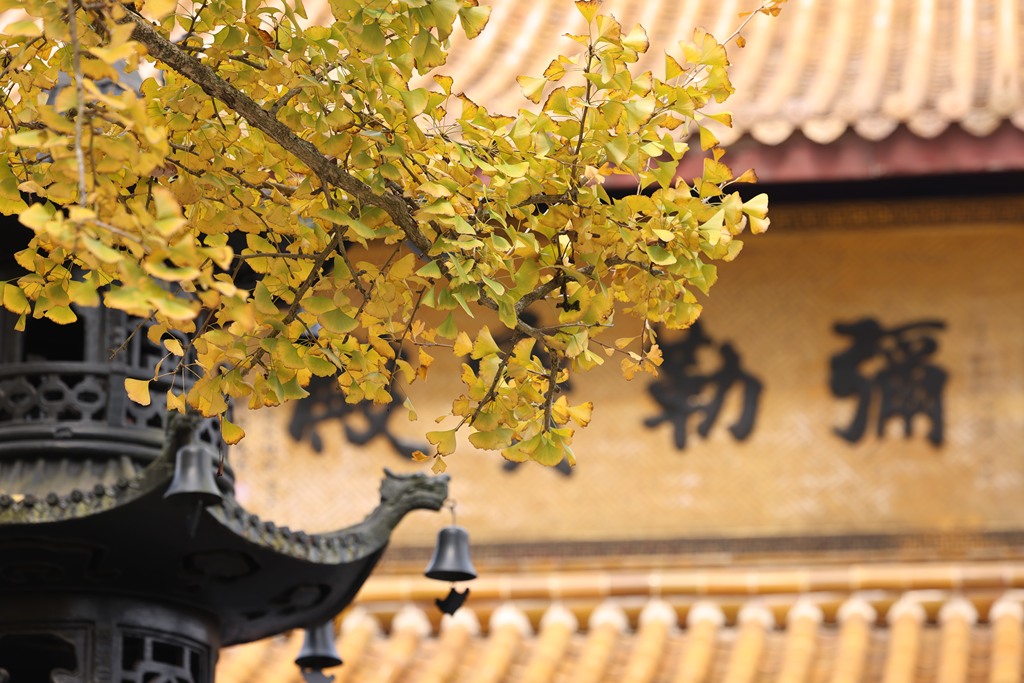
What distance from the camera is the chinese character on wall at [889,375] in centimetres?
685

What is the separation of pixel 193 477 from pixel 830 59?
4181mm

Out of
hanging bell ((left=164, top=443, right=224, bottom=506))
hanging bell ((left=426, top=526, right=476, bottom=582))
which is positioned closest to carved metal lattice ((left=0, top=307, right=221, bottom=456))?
hanging bell ((left=164, top=443, right=224, bottom=506))

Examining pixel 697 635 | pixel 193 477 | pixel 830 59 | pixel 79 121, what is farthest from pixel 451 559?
pixel 830 59

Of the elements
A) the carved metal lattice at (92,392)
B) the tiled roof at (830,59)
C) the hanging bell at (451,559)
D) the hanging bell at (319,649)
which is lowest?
the hanging bell at (319,649)

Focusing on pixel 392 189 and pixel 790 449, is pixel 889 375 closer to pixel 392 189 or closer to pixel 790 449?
pixel 790 449

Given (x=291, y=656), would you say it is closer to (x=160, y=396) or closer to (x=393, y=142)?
(x=160, y=396)

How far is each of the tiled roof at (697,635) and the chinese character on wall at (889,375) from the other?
0.59 meters

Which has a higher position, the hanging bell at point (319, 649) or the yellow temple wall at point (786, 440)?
the yellow temple wall at point (786, 440)

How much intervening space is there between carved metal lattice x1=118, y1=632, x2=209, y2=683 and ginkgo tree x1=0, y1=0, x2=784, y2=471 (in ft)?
3.82

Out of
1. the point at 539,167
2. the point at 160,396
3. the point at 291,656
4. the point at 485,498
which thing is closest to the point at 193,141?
the point at 539,167

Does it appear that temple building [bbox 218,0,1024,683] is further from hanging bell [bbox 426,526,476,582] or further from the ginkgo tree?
the ginkgo tree

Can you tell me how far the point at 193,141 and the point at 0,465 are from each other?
136 cm

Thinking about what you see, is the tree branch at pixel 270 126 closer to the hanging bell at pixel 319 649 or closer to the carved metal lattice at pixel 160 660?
the carved metal lattice at pixel 160 660

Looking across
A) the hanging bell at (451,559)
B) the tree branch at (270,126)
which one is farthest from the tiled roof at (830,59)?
the tree branch at (270,126)
